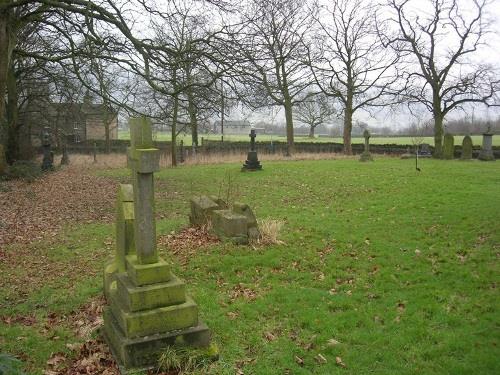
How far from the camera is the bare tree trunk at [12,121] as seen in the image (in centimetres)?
2092

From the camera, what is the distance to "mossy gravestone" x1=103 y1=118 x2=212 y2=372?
4707mm

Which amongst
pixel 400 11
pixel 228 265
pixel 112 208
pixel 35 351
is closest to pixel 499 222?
pixel 228 265

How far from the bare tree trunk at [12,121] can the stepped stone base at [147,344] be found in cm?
1924

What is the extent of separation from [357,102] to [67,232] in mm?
31050

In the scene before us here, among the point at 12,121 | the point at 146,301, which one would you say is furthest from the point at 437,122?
the point at 146,301

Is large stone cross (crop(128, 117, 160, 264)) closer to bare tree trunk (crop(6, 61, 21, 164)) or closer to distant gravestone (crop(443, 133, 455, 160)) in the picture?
bare tree trunk (crop(6, 61, 21, 164))

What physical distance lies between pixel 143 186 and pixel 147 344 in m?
1.61

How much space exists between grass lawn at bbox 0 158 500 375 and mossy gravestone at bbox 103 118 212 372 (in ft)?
1.87

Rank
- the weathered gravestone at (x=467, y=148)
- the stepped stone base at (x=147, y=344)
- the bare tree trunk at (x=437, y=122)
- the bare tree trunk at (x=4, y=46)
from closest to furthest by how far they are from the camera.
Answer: the stepped stone base at (x=147, y=344) < the bare tree trunk at (x=4, y=46) < the weathered gravestone at (x=467, y=148) < the bare tree trunk at (x=437, y=122)

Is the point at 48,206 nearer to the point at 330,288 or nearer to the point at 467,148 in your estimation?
the point at 330,288

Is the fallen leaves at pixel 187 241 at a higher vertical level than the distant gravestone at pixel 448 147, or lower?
lower

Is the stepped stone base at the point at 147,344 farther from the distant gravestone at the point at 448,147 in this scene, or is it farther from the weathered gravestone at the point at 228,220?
the distant gravestone at the point at 448,147

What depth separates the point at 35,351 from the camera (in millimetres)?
5246

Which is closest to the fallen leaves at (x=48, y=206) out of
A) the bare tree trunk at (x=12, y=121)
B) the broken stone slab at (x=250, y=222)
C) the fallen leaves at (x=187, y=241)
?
the fallen leaves at (x=187, y=241)
